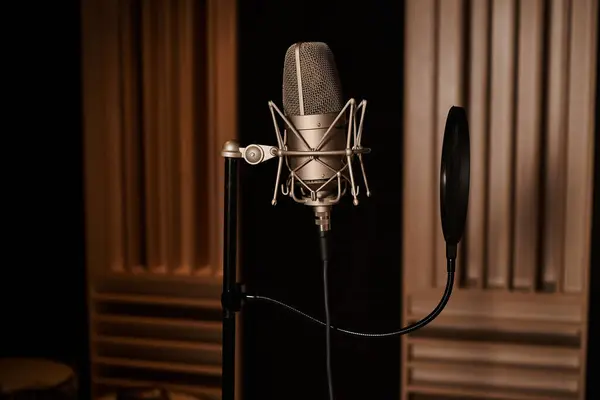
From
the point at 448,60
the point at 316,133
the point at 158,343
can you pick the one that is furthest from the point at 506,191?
the point at 158,343

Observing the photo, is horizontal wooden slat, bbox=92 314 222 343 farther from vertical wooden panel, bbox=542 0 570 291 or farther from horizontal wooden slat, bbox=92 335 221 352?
vertical wooden panel, bbox=542 0 570 291

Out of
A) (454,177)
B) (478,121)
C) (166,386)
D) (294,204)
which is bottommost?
(166,386)

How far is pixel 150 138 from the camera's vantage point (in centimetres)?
179

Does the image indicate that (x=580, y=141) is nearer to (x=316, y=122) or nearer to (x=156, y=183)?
(x=316, y=122)

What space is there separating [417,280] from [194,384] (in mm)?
718

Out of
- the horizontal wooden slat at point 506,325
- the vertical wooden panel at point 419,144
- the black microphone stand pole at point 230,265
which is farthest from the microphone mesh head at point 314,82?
the horizontal wooden slat at point 506,325

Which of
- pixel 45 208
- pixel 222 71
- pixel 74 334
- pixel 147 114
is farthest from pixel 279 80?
pixel 74 334

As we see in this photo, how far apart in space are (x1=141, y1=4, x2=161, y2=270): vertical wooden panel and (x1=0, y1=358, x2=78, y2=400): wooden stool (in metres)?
0.39

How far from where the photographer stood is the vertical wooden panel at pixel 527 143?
1.52 meters

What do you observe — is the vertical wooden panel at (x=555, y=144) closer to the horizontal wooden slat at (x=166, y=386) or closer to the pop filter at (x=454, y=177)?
the pop filter at (x=454, y=177)

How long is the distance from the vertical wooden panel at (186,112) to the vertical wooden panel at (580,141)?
3.24 feet

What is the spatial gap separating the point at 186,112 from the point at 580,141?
3.39ft

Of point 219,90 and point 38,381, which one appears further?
point 219,90

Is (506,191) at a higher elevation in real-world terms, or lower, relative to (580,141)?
lower
